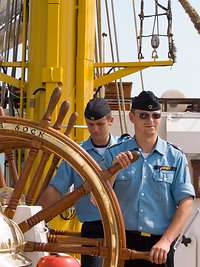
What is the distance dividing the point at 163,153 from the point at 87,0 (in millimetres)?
1296

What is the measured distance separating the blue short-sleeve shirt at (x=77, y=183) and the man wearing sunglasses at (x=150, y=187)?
10.1 inches

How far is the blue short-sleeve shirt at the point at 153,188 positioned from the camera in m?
2.44

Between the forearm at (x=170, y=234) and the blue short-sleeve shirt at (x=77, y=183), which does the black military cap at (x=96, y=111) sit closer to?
the blue short-sleeve shirt at (x=77, y=183)

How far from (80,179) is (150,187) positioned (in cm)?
36

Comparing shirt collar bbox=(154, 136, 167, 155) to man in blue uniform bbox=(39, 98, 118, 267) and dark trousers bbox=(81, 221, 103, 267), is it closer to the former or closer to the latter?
man in blue uniform bbox=(39, 98, 118, 267)

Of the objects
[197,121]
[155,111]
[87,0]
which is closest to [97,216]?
[155,111]

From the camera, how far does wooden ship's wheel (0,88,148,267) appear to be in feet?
6.50

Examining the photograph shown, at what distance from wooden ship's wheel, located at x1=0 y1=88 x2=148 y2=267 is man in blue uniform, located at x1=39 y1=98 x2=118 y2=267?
51 centimetres

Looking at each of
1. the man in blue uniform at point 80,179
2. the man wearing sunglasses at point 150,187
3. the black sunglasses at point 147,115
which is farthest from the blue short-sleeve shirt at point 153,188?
the man in blue uniform at point 80,179

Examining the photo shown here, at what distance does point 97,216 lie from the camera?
277 centimetres

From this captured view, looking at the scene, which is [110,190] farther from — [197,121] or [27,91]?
[197,121]

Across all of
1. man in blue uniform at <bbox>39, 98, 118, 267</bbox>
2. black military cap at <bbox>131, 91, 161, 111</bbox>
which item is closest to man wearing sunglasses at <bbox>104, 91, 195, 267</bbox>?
black military cap at <bbox>131, 91, 161, 111</bbox>

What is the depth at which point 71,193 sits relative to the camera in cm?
210

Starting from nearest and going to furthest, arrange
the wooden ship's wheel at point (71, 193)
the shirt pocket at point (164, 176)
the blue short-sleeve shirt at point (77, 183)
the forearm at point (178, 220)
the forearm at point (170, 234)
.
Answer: the wooden ship's wheel at point (71, 193)
the forearm at point (170, 234)
the forearm at point (178, 220)
the shirt pocket at point (164, 176)
the blue short-sleeve shirt at point (77, 183)
